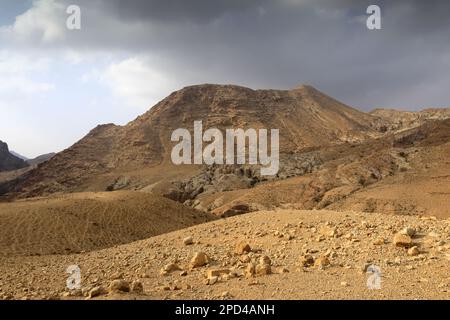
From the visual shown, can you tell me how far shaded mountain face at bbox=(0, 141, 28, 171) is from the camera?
94.2 metres

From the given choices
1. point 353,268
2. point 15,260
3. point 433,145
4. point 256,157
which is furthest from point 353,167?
point 353,268

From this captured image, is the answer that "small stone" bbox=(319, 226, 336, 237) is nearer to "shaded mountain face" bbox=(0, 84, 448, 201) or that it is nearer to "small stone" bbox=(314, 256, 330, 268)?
"small stone" bbox=(314, 256, 330, 268)

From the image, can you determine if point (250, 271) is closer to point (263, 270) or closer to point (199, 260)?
point (263, 270)

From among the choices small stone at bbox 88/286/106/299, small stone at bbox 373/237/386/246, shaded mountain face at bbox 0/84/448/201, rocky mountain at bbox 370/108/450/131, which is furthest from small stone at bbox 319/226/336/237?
rocky mountain at bbox 370/108/450/131

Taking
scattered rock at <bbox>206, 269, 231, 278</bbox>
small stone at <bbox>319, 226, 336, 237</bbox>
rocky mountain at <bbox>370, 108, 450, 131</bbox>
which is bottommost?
scattered rock at <bbox>206, 269, 231, 278</bbox>

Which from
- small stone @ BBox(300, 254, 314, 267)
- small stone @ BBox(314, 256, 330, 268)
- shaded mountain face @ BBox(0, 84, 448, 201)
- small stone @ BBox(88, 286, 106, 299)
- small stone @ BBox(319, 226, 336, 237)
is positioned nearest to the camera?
small stone @ BBox(88, 286, 106, 299)

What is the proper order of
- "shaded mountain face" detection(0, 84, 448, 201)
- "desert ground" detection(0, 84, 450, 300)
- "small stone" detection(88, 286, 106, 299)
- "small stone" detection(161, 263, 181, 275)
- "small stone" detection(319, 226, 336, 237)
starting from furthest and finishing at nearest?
"shaded mountain face" detection(0, 84, 448, 201) → "small stone" detection(319, 226, 336, 237) → "small stone" detection(161, 263, 181, 275) → "desert ground" detection(0, 84, 450, 300) → "small stone" detection(88, 286, 106, 299)

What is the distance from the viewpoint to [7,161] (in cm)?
9619

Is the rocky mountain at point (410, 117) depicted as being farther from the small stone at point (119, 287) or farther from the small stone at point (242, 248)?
the small stone at point (119, 287)

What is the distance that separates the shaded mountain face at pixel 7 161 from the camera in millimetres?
94188

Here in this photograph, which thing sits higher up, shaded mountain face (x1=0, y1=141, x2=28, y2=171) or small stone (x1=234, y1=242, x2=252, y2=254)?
shaded mountain face (x1=0, y1=141, x2=28, y2=171)

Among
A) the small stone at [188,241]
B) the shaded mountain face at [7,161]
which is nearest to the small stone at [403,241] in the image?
the small stone at [188,241]
